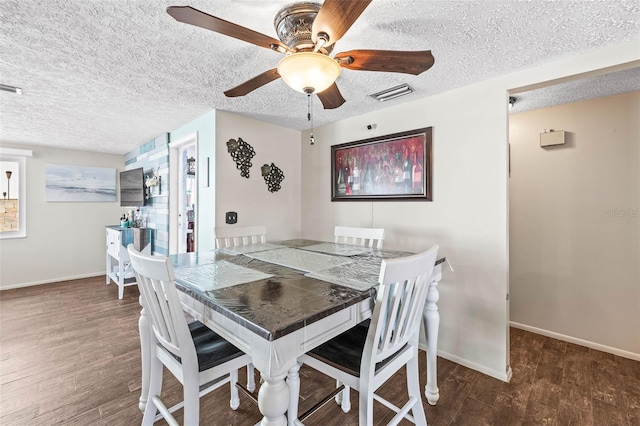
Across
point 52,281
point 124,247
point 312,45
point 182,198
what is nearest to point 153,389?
point 312,45

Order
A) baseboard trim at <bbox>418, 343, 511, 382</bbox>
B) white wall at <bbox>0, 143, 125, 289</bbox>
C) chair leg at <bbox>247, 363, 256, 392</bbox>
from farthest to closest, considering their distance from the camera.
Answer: white wall at <bbox>0, 143, 125, 289</bbox> < baseboard trim at <bbox>418, 343, 511, 382</bbox> < chair leg at <bbox>247, 363, 256, 392</bbox>

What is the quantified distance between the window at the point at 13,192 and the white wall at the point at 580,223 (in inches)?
262

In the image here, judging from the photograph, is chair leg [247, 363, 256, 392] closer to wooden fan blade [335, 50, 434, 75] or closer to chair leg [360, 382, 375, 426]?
chair leg [360, 382, 375, 426]

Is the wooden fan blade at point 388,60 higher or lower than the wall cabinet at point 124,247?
higher

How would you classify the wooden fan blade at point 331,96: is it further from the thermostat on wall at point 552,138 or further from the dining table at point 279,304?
the thermostat on wall at point 552,138

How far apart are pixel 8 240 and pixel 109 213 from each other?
50.6 inches

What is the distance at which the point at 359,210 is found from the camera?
118 inches

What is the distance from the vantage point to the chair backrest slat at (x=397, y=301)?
1056 mm

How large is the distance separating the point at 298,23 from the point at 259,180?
6.61 feet

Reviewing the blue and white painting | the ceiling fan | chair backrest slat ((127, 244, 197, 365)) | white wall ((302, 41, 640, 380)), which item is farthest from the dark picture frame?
the blue and white painting

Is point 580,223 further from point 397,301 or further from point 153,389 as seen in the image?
point 153,389

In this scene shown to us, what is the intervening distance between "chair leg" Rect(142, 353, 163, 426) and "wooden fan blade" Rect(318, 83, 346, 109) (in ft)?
5.75

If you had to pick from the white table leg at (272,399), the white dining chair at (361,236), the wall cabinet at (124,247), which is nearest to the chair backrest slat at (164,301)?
the white table leg at (272,399)

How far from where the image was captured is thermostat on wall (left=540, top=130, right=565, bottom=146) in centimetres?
257
